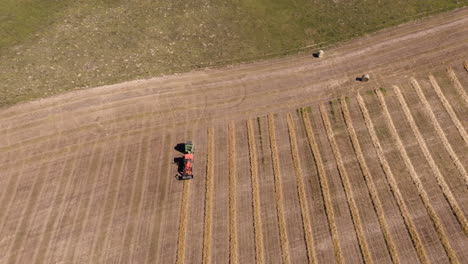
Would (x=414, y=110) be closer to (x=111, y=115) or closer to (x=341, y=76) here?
(x=341, y=76)

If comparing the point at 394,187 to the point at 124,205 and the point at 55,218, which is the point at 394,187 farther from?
the point at 55,218

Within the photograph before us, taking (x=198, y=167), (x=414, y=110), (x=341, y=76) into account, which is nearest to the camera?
(x=198, y=167)

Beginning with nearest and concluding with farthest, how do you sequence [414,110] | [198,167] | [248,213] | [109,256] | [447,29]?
[109,256] < [248,213] < [198,167] < [414,110] < [447,29]

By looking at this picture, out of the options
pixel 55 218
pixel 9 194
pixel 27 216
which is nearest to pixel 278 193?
pixel 55 218

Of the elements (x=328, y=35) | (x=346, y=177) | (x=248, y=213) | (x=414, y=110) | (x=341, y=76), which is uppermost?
(x=328, y=35)

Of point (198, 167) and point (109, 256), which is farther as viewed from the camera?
point (198, 167)

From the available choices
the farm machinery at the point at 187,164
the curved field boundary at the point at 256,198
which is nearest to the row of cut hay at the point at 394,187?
the curved field boundary at the point at 256,198

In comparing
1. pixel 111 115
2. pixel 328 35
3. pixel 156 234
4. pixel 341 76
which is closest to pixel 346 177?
pixel 341 76

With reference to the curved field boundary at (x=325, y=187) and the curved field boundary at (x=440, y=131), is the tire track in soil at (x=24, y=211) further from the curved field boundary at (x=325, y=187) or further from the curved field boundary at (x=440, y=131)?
the curved field boundary at (x=440, y=131)
